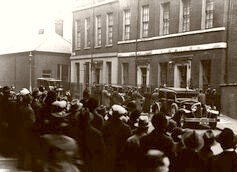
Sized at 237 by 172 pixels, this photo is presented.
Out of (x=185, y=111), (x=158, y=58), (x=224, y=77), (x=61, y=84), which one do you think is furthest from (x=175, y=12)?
(x=61, y=84)

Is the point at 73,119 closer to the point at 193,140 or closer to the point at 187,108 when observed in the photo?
the point at 193,140

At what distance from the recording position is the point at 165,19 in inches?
1280

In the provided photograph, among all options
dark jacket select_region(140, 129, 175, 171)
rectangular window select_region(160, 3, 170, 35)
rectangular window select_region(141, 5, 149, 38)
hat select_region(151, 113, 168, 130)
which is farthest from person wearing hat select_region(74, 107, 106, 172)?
rectangular window select_region(141, 5, 149, 38)

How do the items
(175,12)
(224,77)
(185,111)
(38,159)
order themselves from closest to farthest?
(38,159)
(185,111)
(224,77)
(175,12)

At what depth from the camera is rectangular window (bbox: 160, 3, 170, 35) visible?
3216 cm

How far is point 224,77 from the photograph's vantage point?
87.8 feet

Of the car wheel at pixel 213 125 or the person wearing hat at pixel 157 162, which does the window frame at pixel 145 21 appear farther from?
the person wearing hat at pixel 157 162

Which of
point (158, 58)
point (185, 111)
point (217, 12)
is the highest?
point (217, 12)

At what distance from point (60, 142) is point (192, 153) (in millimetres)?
1552

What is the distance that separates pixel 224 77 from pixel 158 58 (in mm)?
6836

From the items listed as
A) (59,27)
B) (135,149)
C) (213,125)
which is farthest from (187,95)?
(59,27)

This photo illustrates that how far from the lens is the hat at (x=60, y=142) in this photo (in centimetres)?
578

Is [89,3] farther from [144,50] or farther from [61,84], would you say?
[144,50]

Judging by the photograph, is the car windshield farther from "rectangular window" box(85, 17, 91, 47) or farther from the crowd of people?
"rectangular window" box(85, 17, 91, 47)
